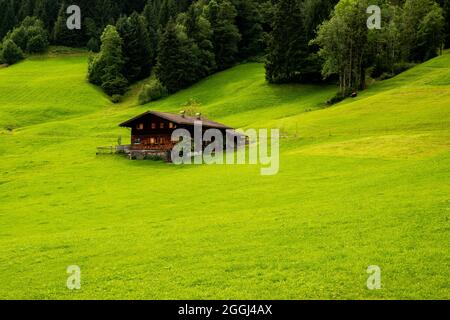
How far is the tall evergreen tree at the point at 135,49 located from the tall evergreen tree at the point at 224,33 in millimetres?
18903

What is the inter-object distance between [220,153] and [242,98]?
128ft

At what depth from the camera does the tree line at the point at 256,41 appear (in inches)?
3701

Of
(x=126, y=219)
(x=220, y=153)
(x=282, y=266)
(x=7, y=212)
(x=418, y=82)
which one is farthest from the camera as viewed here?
(x=418, y=82)

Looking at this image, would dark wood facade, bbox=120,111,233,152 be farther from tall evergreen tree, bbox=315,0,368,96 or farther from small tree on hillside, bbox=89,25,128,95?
small tree on hillside, bbox=89,25,128,95

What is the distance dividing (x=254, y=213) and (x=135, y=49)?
11166 cm

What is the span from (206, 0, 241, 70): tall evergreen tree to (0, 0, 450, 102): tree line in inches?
10.1

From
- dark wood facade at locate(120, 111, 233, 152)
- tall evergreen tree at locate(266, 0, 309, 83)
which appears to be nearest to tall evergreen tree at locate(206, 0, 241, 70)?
tall evergreen tree at locate(266, 0, 309, 83)

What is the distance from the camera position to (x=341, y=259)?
2069 cm

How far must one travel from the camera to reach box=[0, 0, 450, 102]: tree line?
9400 cm

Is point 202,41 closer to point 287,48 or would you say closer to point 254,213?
point 287,48

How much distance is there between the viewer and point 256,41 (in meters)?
138

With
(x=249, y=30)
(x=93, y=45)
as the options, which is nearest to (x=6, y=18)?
(x=93, y=45)

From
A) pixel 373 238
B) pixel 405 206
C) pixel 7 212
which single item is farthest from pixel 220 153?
pixel 373 238
